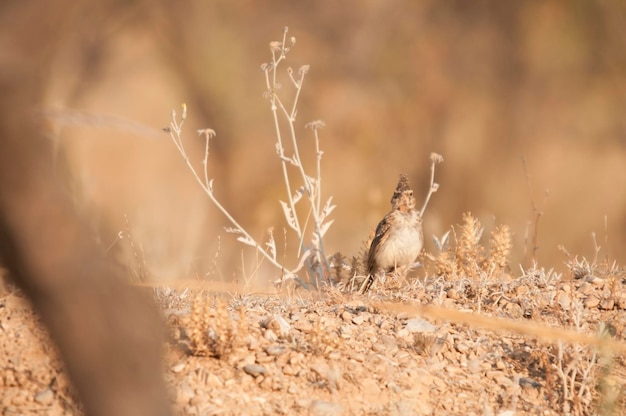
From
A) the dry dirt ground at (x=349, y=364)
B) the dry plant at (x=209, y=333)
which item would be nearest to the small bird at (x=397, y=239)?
the dry dirt ground at (x=349, y=364)

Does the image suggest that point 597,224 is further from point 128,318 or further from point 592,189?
point 128,318

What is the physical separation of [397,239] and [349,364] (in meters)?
1.85

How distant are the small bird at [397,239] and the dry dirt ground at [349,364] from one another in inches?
48.6

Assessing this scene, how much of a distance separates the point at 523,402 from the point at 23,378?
4.91 ft

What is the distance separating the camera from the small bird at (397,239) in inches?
179

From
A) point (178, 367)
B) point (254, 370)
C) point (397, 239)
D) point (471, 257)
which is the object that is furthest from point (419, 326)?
point (397, 239)

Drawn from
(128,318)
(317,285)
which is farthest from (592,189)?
(128,318)

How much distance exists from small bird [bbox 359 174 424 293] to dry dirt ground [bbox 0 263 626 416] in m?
1.23

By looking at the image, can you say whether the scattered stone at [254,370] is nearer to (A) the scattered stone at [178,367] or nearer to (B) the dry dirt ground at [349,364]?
(B) the dry dirt ground at [349,364]

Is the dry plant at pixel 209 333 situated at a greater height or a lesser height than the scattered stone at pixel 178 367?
greater

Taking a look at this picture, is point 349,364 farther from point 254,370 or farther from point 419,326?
point 419,326

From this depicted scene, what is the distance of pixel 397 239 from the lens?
179 inches

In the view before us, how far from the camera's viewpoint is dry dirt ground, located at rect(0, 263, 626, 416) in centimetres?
254

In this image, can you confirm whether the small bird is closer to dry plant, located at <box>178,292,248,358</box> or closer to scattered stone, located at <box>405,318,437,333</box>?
scattered stone, located at <box>405,318,437,333</box>
